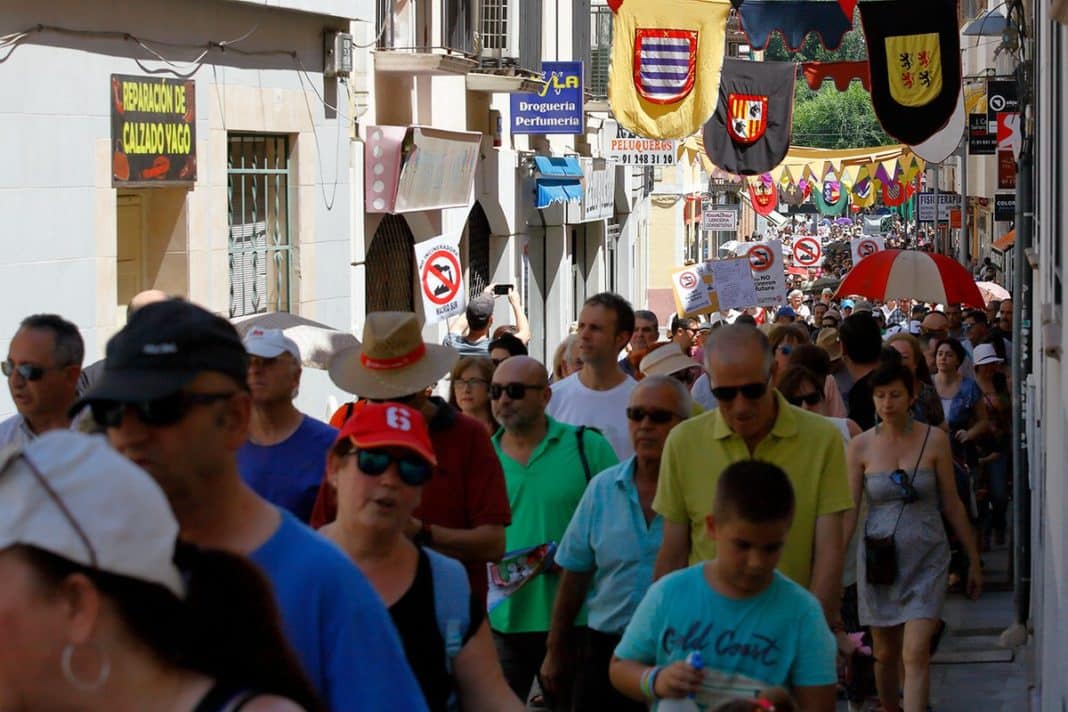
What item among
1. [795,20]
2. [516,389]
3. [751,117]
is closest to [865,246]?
[751,117]

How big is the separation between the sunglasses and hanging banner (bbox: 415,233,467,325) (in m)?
10.6

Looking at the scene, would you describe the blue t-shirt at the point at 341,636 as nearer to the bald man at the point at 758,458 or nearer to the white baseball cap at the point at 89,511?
the white baseball cap at the point at 89,511

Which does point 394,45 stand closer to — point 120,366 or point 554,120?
point 554,120

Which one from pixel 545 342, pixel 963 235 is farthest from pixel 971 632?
pixel 963 235

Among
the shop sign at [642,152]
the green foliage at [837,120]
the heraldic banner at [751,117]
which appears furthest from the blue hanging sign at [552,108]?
the green foliage at [837,120]

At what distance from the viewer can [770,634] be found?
4508 mm

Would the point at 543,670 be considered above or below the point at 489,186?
below

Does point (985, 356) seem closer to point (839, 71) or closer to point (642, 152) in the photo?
point (839, 71)

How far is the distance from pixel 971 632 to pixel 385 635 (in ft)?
28.9

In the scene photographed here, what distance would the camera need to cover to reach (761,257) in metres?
22.6

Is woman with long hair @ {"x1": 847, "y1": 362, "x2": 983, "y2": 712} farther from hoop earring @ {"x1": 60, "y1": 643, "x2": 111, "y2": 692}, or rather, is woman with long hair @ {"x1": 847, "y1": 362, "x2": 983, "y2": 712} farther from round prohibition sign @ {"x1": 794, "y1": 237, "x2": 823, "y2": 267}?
round prohibition sign @ {"x1": 794, "y1": 237, "x2": 823, "y2": 267}

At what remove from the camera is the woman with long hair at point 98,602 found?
216 cm

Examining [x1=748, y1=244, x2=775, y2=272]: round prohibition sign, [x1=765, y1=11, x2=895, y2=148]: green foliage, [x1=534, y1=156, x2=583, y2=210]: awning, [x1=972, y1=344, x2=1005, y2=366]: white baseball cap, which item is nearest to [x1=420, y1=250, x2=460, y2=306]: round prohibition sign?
[x1=972, y1=344, x2=1005, y2=366]: white baseball cap

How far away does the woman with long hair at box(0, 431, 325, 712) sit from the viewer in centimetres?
216
